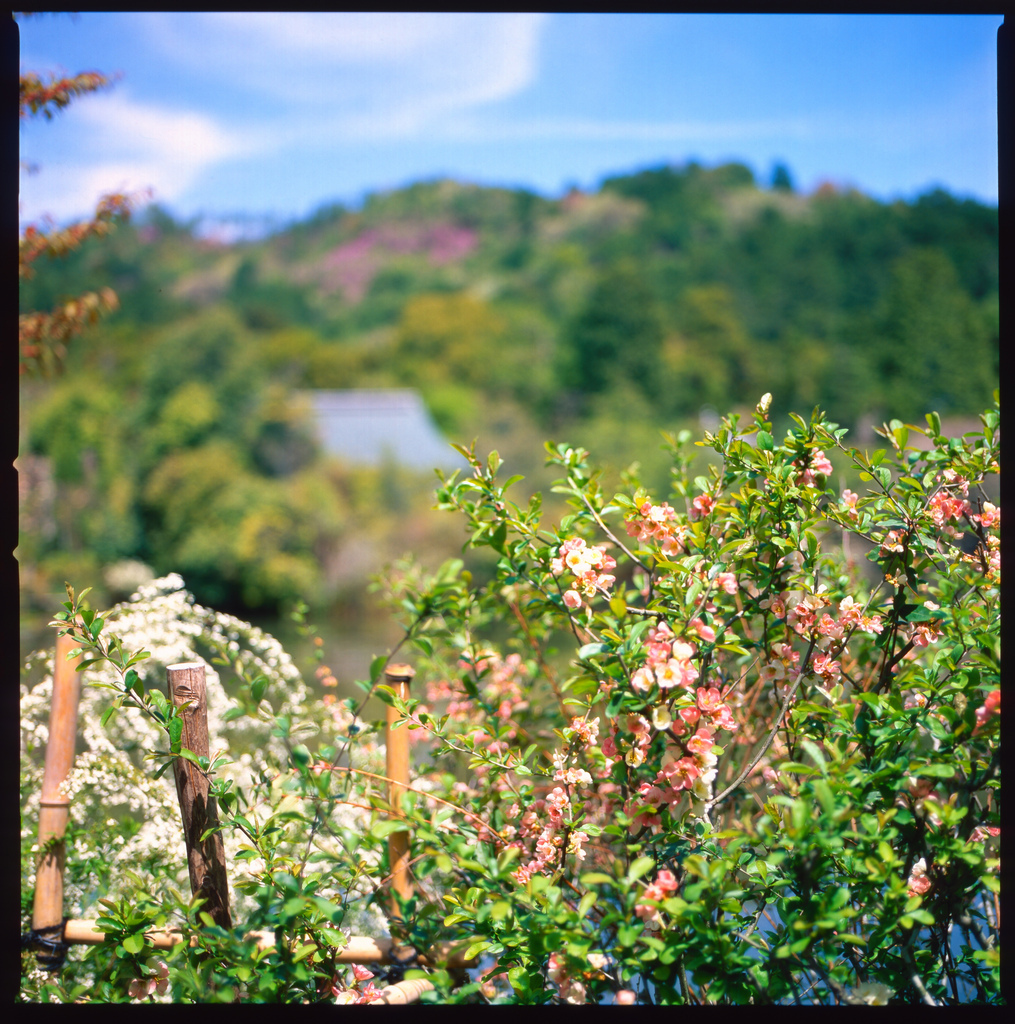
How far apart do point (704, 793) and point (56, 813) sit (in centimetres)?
141

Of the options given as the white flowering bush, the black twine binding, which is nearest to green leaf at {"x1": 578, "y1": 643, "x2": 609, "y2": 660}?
the white flowering bush

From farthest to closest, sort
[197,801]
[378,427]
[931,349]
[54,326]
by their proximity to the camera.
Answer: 1. [931,349]
2. [378,427]
3. [54,326]
4. [197,801]

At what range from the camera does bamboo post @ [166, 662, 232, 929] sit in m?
1.43

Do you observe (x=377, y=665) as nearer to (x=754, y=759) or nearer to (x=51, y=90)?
(x=754, y=759)

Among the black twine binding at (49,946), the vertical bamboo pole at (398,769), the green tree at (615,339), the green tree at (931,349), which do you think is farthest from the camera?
the green tree at (615,339)

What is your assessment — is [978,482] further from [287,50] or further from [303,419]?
[303,419]

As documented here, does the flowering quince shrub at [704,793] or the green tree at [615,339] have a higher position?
the green tree at [615,339]

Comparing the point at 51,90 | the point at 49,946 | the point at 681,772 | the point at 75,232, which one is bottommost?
the point at 49,946

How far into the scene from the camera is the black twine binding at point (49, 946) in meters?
1.67

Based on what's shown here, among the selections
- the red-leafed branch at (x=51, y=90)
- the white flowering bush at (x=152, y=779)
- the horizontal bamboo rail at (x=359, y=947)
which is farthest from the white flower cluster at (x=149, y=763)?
the red-leafed branch at (x=51, y=90)

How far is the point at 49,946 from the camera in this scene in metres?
1.67

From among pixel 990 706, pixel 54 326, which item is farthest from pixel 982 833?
pixel 54 326

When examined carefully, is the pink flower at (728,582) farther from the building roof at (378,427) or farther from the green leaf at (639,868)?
the building roof at (378,427)

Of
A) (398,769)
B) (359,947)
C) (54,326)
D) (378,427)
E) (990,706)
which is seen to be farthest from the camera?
(378,427)
